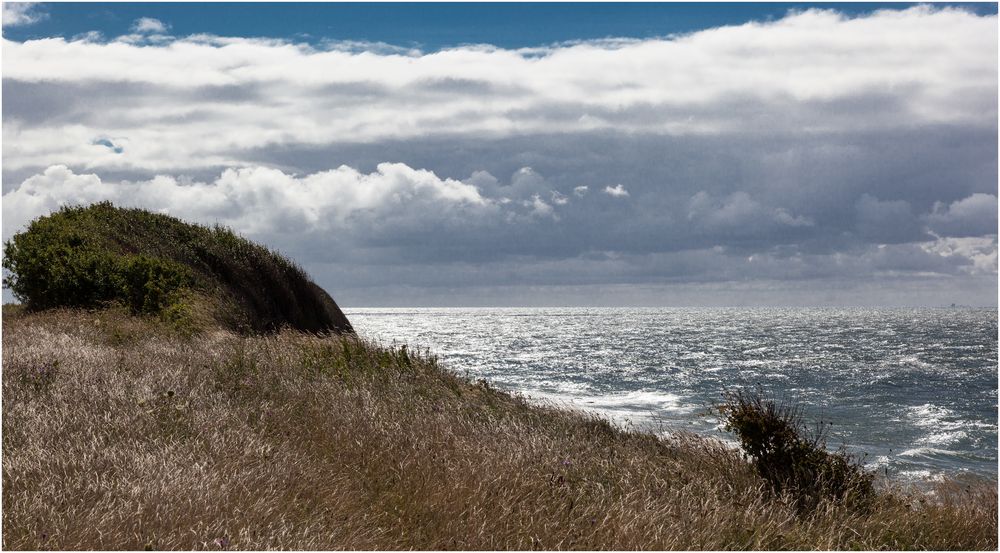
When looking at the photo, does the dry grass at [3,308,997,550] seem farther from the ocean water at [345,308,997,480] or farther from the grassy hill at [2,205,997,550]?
the ocean water at [345,308,997,480]

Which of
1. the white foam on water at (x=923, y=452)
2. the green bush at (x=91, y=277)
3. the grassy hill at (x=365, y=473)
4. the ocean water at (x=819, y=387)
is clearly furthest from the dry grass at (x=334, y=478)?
the green bush at (x=91, y=277)

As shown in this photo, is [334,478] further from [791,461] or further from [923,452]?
[923,452]

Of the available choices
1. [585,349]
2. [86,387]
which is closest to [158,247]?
[86,387]

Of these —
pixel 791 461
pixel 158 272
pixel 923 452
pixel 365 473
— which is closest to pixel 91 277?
pixel 158 272

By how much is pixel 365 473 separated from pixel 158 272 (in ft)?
62.2

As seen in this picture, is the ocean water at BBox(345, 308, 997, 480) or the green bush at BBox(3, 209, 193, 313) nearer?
the ocean water at BBox(345, 308, 997, 480)

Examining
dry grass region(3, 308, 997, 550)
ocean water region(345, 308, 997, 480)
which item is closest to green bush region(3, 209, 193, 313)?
ocean water region(345, 308, 997, 480)

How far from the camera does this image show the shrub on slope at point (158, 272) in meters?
23.5

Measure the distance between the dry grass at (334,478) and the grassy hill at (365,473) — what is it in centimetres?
2

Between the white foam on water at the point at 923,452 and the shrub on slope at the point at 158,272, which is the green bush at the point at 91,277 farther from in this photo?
Answer: the white foam on water at the point at 923,452

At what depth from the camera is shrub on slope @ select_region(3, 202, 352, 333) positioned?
23.5 metres

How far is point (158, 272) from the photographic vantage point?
24.1 m

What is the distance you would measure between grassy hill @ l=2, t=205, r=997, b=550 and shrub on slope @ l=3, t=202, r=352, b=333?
872cm

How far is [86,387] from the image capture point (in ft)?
29.9
